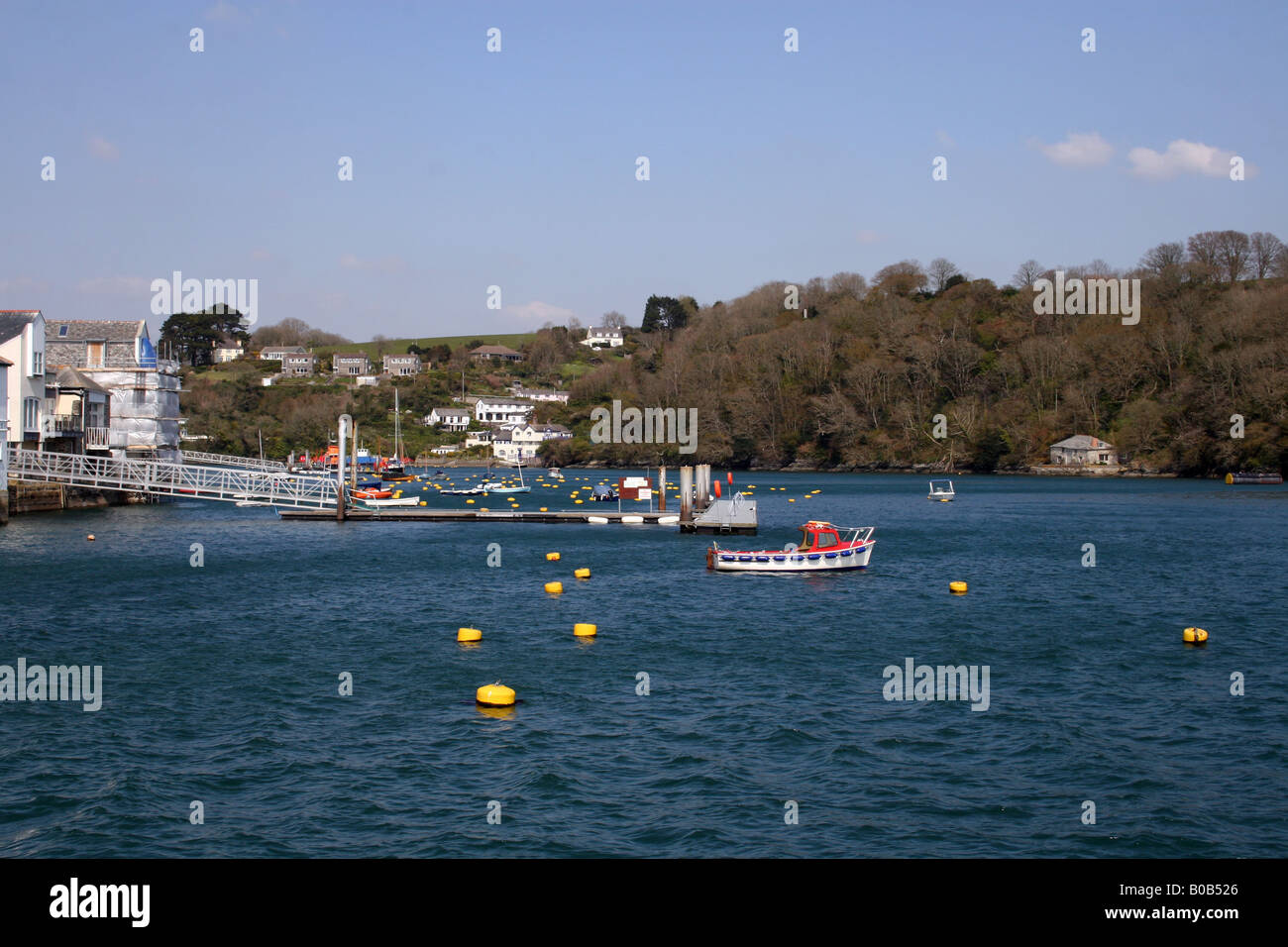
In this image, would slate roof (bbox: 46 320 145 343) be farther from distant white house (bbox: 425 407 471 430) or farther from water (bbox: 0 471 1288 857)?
distant white house (bbox: 425 407 471 430)

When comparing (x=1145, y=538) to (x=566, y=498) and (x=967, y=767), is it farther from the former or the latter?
(x=566, y=498)

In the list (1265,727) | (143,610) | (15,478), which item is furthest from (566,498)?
(1265,727)

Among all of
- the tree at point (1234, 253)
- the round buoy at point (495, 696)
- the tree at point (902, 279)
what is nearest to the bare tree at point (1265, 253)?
the tree at point (1234, 253)

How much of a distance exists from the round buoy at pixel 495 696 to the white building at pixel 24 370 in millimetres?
55921

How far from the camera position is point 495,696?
79.5 feet

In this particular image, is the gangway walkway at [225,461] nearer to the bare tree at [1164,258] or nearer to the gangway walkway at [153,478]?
the gangway walkway at [153,478]

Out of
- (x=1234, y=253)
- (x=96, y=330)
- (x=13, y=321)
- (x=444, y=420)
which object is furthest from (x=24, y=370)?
(x=1234, y=253)

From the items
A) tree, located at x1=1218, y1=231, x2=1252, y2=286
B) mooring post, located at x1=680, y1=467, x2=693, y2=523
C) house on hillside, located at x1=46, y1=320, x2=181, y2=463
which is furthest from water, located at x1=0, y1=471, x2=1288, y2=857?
tree, located at x1=1218, y1=231, x2=1252, y2=286

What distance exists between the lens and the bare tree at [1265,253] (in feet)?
500

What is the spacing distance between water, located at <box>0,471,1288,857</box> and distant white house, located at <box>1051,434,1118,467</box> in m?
90.8

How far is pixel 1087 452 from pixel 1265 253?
1880 inches

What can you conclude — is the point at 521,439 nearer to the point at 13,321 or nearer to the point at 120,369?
the point at 120,369

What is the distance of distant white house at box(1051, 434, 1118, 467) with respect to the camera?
135125 millimetres
